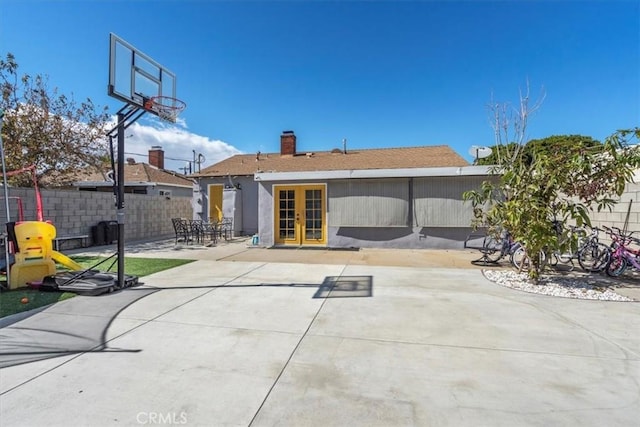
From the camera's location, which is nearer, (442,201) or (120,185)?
(120,185)

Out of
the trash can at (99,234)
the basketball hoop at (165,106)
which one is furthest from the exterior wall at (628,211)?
the trash can at (99,234)

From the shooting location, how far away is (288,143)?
17562 mm

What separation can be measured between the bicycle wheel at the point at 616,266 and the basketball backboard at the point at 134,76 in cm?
986

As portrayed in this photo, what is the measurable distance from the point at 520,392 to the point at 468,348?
0.81 m

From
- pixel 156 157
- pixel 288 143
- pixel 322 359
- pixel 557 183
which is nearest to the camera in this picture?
pixel 322 359

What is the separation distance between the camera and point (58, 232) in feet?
35.6

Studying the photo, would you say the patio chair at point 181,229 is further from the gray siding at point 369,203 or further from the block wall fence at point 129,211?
the gray siding at point 369,203

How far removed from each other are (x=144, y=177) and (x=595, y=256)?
21608mm

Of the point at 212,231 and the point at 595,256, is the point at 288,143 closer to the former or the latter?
the point at 212,231

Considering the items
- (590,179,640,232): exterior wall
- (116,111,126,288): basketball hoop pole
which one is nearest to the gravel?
Answer: (590,179,640,232): exterior wall

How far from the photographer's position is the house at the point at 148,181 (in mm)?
18844

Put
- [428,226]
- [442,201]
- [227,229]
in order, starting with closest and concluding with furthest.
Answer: [442,201]
[428,226]
[227,229]

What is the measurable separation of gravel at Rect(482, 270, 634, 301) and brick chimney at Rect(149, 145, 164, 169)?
2355cm

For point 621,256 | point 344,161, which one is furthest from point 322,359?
point 344,161
